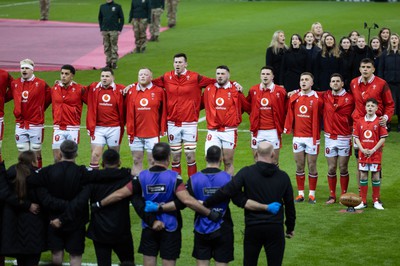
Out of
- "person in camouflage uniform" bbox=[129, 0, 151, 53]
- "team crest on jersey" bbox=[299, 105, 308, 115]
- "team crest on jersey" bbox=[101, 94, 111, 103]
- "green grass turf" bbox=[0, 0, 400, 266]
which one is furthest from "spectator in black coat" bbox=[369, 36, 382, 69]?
"person in camouflage uniform" bbox=[129, 0, 151, 53]

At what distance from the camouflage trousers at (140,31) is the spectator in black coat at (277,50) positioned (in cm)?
1044

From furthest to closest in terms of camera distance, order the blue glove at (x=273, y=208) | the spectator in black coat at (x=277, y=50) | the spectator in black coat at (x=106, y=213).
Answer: the spectator in black coat at (x=277, y=50) → the spectator in black coat at (x=106, y=213) → the blue glove at (x=273, y=208)

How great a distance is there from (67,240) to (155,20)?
893 inches

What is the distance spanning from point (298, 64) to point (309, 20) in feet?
62.7

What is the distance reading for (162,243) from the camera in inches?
512

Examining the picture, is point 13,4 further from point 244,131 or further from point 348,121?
point 348,121

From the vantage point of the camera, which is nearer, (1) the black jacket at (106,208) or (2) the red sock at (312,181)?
(1) the black jacket at (106,208)

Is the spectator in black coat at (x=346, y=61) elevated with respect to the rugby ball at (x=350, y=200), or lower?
elevated

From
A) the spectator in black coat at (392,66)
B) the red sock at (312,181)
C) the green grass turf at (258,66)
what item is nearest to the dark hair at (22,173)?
the green grass turf at (258,66)

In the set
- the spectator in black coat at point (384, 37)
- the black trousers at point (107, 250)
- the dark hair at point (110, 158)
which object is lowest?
the black trousers at point (107, 250)

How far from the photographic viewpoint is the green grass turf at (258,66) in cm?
1566

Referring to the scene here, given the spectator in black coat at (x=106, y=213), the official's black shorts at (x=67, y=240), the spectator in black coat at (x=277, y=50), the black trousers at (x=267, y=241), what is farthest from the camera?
the spectator in black coat at (x=277, y=50)

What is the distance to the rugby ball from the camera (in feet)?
56.1

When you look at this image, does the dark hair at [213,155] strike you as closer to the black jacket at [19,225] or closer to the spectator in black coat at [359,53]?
the black jacket at [19,225]
